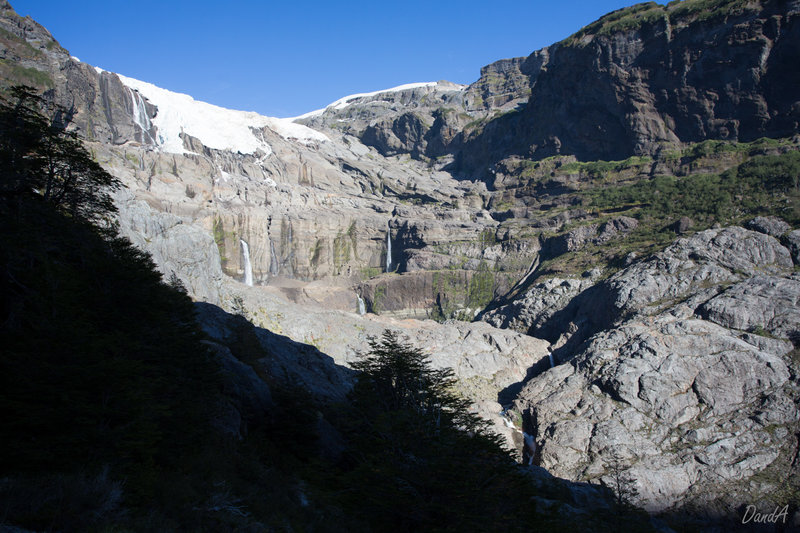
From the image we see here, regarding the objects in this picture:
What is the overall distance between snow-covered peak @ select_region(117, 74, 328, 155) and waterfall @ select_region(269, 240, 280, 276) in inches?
1463

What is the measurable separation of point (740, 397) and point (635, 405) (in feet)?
35.1

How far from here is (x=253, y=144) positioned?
147 m

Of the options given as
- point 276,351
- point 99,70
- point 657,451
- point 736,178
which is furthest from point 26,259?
point 99,70

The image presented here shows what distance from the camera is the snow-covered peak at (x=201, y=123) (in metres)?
139

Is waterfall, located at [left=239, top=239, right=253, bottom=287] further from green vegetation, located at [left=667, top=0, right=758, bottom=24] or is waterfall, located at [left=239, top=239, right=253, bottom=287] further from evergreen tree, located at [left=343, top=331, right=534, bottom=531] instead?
green vegetation, located at [left=667, top=0, right=758, bottom=24]

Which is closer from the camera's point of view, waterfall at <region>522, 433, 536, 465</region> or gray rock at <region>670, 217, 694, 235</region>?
waterfall at <region>522, 433, 536, 465</region>

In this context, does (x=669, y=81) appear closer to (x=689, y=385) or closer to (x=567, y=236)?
(x=567, y=236)

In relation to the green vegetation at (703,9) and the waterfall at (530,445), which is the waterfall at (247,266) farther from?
the green vegetation at (703,9)

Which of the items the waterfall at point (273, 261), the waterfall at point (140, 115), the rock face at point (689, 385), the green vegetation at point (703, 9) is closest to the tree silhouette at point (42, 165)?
the rock face at point (689, 385)

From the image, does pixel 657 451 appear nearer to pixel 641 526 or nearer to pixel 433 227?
pixel 641 526

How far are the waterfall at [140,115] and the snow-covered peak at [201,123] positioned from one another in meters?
2.83

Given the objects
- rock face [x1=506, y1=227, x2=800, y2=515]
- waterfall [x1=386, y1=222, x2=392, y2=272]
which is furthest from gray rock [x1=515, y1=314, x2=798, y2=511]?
waterfall [x1=386, y1=222, x2=392, y2=272]

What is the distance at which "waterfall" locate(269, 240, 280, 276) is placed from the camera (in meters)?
125

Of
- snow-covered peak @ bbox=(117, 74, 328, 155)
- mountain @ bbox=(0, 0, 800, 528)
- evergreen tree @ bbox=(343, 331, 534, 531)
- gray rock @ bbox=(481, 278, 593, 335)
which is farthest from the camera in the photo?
snow-covered peak @ bbox=(117, 74, 328, 155)
